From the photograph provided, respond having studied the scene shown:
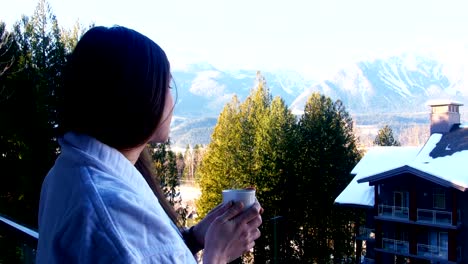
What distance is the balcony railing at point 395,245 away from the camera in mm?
9742

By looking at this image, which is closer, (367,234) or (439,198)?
(439,198)

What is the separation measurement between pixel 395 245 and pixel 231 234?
10280 mm

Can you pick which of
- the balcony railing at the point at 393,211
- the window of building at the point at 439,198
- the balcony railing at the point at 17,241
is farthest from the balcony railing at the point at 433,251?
the balcony railing at the point at 17,241

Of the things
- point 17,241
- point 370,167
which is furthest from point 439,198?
point 17,241

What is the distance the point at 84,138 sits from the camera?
0.62 m

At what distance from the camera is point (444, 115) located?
10.2 m

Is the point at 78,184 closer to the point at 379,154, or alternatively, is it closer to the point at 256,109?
the point at 379,154

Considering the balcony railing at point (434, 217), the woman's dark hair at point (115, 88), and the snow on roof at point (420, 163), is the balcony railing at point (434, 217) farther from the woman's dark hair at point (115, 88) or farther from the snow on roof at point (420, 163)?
the woman's dark hair at point (115, 88)

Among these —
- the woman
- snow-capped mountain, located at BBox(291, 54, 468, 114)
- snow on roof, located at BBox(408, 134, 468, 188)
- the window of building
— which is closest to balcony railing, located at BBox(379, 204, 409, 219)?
the window of building

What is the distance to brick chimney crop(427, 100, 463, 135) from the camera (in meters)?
10.2

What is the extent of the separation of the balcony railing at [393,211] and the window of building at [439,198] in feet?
2.11

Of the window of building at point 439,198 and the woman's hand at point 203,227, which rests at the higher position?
the woman's hand at point 203,227

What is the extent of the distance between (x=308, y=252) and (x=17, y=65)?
9.11 meters

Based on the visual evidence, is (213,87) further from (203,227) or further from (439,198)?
(203,227)
